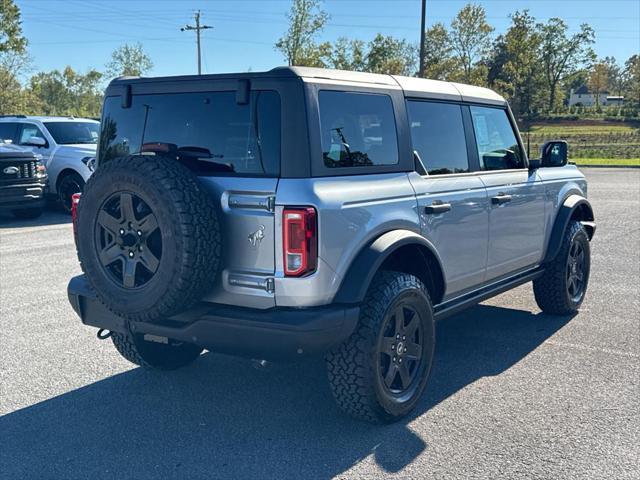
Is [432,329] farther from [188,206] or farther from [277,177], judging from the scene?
[188,206]

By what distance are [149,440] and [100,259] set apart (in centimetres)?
102

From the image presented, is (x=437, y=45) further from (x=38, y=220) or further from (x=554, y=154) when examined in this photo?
(x=554, y=154)

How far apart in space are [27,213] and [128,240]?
1052 centimetres

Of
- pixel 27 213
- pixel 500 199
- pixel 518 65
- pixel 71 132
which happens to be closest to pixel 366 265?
pixel 500 199

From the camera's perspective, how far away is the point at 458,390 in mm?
4301

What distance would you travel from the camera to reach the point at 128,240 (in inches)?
136

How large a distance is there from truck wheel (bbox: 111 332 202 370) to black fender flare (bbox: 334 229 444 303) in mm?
1443

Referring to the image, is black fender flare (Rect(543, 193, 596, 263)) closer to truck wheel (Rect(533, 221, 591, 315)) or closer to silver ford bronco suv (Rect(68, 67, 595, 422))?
truck wheel (Rect(533, 221, 591, 315))

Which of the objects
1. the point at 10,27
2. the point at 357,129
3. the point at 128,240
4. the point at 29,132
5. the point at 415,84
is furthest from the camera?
the point at 10,27

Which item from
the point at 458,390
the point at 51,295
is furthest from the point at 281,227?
the point at 51,295

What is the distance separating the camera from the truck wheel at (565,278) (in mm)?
5820

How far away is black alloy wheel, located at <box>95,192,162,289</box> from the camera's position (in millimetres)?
3375

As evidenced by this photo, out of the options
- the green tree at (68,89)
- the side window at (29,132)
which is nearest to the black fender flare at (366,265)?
the side window at (29,132)

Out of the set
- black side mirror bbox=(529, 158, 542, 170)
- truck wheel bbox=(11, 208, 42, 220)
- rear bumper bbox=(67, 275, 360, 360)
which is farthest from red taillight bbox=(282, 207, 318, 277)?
truck wheel bbox=(11, 208, 42, 220)
